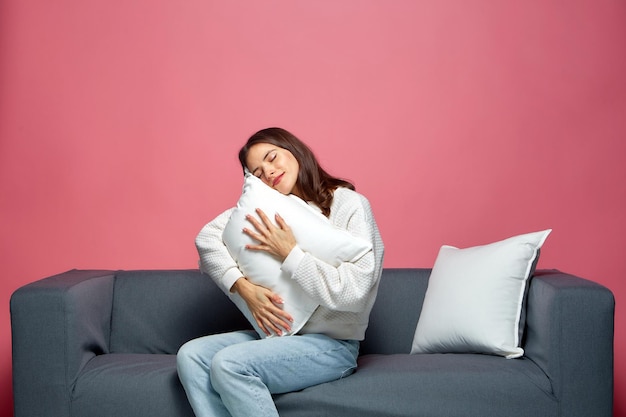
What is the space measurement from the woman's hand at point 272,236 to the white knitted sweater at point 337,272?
0.04m

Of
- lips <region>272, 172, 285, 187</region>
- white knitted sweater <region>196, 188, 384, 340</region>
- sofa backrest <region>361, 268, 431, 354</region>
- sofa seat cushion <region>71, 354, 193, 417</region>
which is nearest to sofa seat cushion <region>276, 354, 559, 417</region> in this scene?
white knitted sweater <region>196, 188, 384, 340</region>

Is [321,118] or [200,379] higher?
[321,118]

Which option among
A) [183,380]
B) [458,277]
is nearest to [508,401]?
[458,277]

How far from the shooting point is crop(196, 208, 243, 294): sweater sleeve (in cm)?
244

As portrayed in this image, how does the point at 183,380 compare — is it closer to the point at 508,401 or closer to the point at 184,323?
the point at 184,323

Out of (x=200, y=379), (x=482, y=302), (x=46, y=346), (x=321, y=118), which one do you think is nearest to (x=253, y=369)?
(x=200, y=379)

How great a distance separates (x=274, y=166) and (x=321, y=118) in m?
0.98

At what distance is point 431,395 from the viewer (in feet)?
7.63

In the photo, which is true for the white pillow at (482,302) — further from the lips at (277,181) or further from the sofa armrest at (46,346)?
the sofa armrest at (46,346)

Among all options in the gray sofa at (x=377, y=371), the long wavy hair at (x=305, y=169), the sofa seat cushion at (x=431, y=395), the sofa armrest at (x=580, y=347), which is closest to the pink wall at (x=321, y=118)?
the gray sofa at (x=377, y=371)

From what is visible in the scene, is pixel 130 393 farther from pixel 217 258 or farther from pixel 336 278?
pixel 336 278

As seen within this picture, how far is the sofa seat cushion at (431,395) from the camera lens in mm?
2305

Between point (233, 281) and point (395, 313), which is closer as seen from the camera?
point (233, 281)

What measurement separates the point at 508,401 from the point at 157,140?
1.90 metres
